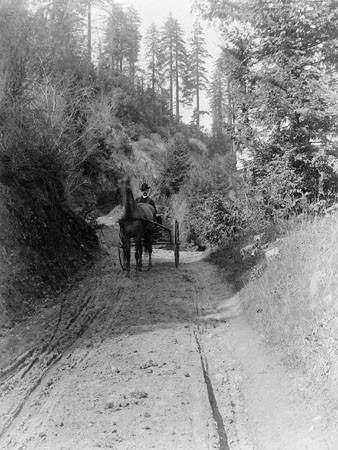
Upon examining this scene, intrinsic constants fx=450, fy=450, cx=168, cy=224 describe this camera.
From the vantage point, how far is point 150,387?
4879 mm

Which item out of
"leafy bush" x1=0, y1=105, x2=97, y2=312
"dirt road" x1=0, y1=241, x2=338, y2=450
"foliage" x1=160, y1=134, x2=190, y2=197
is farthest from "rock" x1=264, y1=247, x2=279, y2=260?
"foliage" x1=160, y1=134, x2=190, y2=197

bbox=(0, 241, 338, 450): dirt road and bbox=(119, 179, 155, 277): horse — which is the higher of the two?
bbox=(119, 179, 155, 277): horse

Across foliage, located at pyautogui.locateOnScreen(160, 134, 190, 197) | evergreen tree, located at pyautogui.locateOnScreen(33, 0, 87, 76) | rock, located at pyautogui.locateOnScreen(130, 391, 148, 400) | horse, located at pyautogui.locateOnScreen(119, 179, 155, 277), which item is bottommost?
rock, located at pyautogui.locateOnScreen(130, 391, 148, 400)

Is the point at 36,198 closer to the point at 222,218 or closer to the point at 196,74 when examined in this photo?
the point at 222,218

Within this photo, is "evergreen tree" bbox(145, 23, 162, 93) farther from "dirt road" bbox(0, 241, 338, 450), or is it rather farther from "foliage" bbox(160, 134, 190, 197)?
"dirt road" bbox(0, 241, 338, 450)

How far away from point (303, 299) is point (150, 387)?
7.87 feet

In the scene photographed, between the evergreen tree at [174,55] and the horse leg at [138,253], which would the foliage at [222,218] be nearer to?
the horse leg at [138,253]

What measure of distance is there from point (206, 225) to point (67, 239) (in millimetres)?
6808

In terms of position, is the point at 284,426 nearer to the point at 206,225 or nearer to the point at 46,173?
the point at 46,173

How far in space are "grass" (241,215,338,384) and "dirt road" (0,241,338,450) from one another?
25 centimetres

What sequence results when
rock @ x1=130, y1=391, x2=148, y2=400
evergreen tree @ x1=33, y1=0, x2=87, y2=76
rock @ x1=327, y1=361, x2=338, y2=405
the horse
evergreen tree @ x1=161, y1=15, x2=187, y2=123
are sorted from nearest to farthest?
rock @ x1=327, y1=361, x2=338, y2=405 → rock @ x1=130, y1=391, x2=148, y2=400 → evergreen tree @ x1=33, y1=0, x2=87, y2=76 → the horse → evergreen tree @ x1=161, y1=15, x2=187, y2=123

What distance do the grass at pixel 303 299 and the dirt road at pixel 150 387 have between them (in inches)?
10.0

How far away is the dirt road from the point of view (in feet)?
12.6

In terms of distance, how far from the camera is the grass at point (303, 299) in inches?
192
